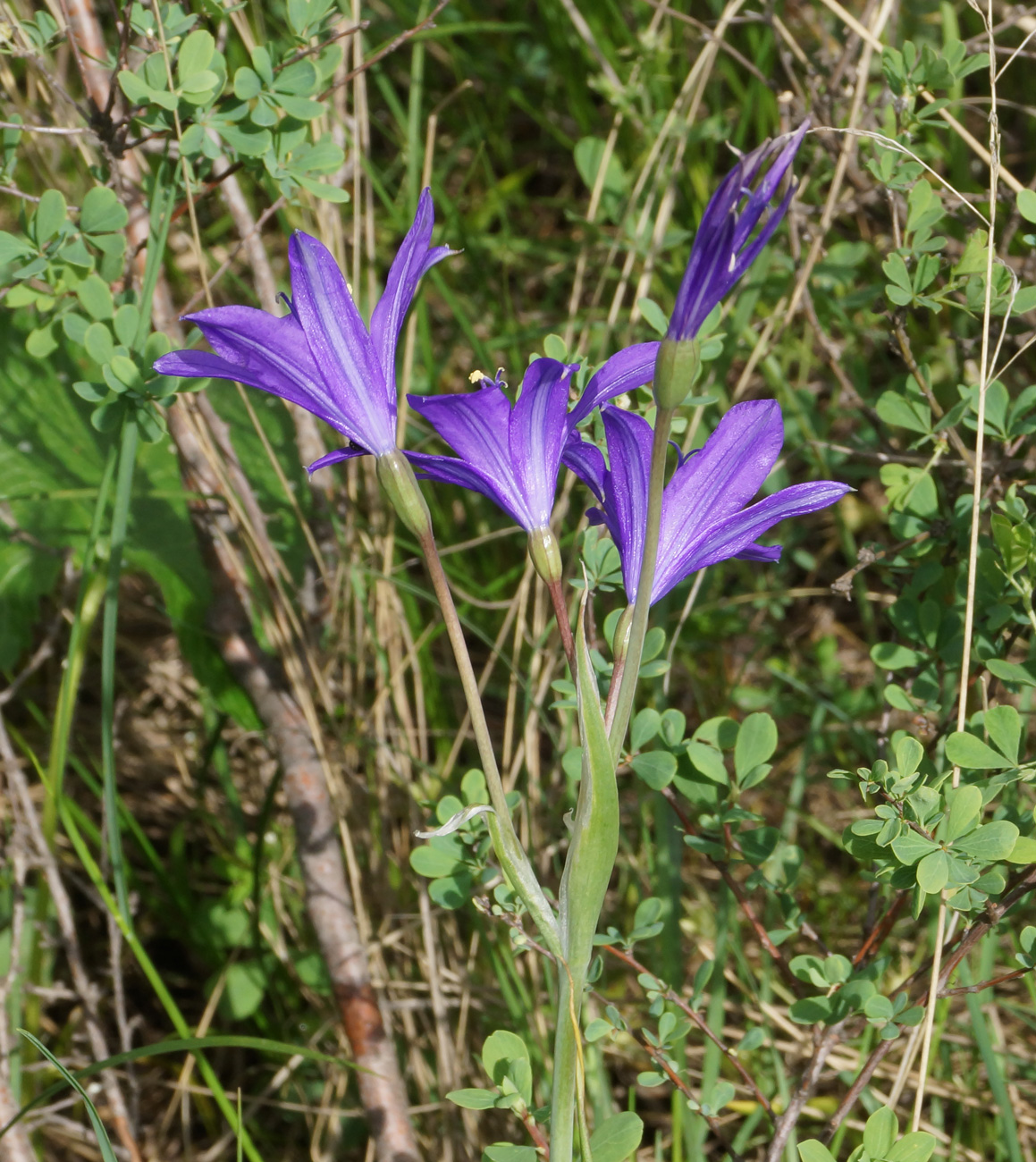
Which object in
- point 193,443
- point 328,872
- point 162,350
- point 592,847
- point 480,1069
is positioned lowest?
point 480,1069

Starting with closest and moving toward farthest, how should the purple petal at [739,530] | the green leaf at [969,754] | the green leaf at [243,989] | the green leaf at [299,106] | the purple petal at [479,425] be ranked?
the purple petal at [479,425] → the purple petal at [739,530] → the green leaf at [969,754] → the green leaf at [299,106] → the green leaf at [243,989]

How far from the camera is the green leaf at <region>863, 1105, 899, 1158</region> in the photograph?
113 cm

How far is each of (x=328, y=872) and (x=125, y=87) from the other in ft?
3.79

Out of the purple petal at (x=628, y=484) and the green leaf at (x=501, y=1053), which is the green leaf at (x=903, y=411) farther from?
the green leaf at (x=501, y=1053)

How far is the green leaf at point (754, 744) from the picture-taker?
1298 mm

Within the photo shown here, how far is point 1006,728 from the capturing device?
123cm

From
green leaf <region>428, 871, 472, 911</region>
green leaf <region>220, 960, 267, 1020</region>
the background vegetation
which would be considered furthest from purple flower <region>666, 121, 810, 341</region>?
green leaf <region>220, 960, 267, 1020</region>

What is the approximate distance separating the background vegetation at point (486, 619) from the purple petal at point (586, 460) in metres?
0.28

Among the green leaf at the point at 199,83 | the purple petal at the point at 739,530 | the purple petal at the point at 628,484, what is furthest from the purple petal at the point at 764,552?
the green leaf at the point at 199,83

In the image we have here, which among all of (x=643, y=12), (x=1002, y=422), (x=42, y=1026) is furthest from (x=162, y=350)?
(x=643, y=12)

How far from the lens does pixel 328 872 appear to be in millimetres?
1776

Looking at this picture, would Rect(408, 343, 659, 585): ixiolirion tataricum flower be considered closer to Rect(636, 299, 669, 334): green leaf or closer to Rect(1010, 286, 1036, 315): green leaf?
Rect(636, 299, 669, 334): green leaf

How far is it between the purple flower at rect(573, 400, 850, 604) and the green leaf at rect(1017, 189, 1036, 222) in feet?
1.87

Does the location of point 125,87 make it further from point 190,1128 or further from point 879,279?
point 190,1128
